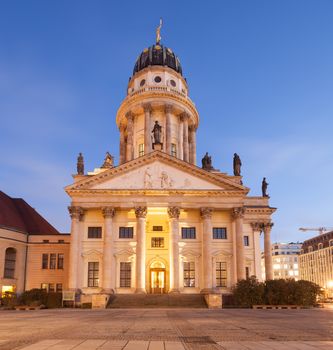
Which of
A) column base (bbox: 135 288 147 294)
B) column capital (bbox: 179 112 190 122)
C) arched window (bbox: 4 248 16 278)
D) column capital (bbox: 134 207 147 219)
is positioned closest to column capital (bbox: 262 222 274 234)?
column capital (bbox: 134 207 147 219)

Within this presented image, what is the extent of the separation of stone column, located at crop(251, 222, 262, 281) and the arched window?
30.8 meters

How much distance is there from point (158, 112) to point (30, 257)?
29371 millimetres

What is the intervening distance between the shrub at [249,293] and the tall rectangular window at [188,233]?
1021 centimetres

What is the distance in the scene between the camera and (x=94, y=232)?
52.2m

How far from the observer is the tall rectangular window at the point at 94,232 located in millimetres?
52062

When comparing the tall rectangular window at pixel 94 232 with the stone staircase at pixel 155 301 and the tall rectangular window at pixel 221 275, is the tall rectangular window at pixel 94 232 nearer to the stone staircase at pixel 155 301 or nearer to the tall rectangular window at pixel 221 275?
the stone staircase at pixel 155 301

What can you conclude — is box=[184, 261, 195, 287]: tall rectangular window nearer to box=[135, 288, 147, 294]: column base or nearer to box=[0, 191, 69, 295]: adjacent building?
box=[135, 288, 147, 294]: column base

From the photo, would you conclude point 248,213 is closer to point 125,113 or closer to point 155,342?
point 125,113

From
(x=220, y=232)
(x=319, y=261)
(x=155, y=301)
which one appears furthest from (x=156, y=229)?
(x=319, y=261)

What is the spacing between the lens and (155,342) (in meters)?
13.0

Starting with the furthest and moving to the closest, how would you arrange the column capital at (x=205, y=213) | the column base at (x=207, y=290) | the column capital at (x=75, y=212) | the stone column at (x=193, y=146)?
the stone column at (x=193, y=146) < the column capital at (x=75, y=212) < the column capital at (x=205, y=213) < the column base at (x=207, y=290)

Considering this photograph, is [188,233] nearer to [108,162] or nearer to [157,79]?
[108,162]

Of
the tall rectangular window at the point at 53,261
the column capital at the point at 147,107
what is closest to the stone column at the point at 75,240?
the tall rectangular window at the point at 53,261

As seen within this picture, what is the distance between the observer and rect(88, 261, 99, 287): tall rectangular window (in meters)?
50.8
